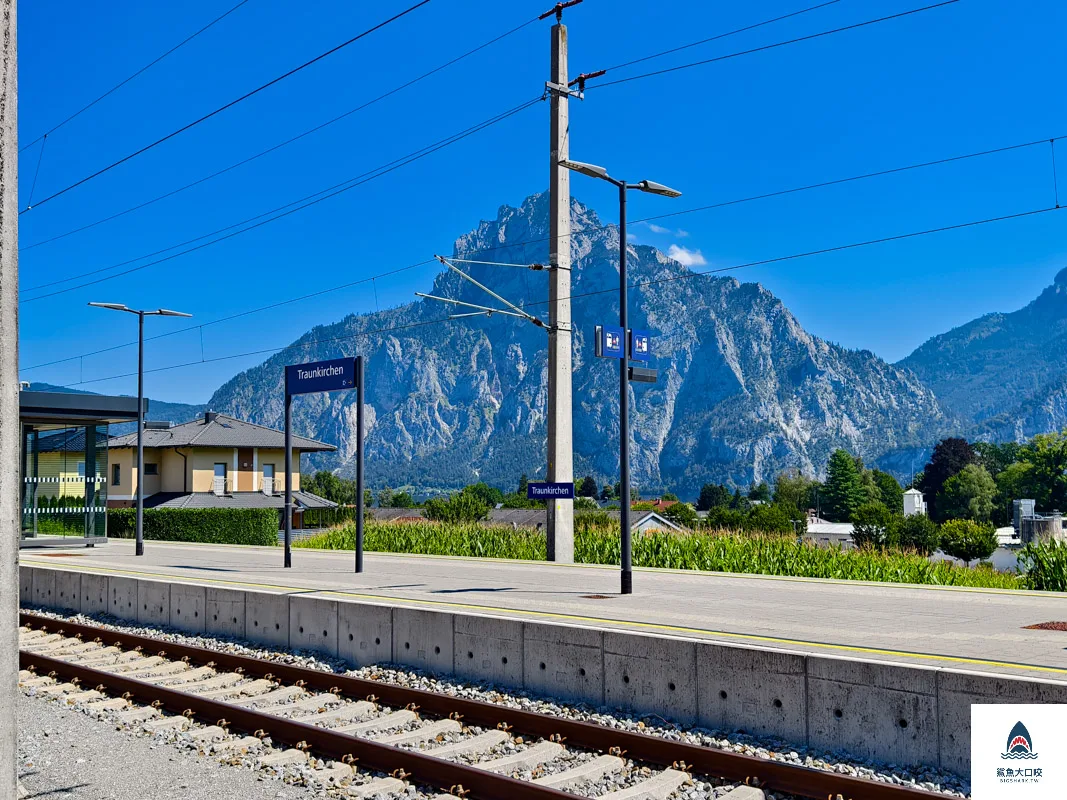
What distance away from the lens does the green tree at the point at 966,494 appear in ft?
457

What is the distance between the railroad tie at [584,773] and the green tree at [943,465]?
150668mm

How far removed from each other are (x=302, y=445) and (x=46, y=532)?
3152cm

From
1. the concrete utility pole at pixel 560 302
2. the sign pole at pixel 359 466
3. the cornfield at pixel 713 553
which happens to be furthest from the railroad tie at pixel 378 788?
the concrete utility pole at pixel 560 302

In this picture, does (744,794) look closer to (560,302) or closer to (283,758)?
(283,758)

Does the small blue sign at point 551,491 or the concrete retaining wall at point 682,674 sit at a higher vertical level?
the small blue sign at point 551,491

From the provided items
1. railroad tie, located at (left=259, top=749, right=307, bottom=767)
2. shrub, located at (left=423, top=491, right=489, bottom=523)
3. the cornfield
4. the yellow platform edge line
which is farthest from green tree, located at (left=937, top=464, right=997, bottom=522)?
railroad tie, located at (left=259, top=749, right=307, bottom=767)

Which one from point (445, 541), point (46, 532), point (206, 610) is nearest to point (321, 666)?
point (206, 610)

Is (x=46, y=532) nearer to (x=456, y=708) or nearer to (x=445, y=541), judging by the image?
(x=445, y=541)

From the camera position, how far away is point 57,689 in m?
11.9

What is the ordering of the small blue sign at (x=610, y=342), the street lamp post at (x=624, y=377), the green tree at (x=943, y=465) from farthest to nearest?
the green tree at (x=943, y=465) → the small blue sign at (x=610, y=342) → the street lamp post at (x=624, y=377)

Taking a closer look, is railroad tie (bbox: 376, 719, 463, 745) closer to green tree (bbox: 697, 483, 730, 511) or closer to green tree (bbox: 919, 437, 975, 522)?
green tree (bbox: 919, 437, 975, 522)

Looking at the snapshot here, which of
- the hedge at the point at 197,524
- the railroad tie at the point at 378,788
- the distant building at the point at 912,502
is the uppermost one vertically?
the railroad tie at the point at 378,788

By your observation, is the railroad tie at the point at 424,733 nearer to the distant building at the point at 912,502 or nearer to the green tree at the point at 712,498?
the distant building at the point at 912,502

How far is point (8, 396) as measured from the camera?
425 cm
